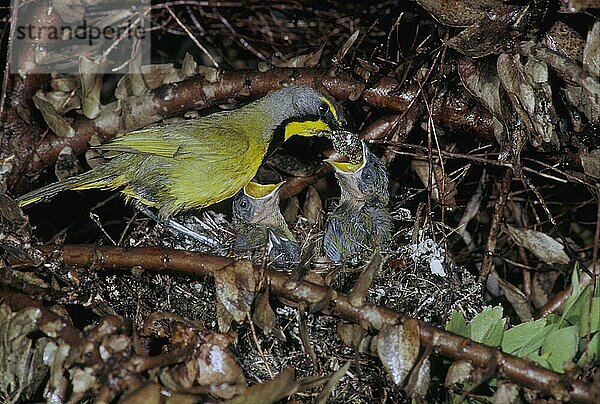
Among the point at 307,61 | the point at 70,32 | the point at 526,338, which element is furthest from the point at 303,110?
the point at 526,338

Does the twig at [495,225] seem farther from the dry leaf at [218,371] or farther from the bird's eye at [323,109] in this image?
the dry leaf at [218,371]

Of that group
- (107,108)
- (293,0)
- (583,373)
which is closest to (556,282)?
(583,373)

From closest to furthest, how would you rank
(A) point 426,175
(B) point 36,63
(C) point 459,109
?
(C) point 459,109 < (A) point 426,175 < (B) point 36,63

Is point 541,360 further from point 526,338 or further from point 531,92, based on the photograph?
point 531,92

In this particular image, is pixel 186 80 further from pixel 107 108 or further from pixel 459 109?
pixel 459 109

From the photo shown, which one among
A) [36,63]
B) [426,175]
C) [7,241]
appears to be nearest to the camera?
[7,241]

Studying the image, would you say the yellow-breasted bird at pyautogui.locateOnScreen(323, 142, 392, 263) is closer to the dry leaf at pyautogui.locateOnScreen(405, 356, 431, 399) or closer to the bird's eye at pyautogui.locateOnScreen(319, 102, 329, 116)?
the bird's eye at pyautogui.locateOnScreen(319, 102, 329, 116)

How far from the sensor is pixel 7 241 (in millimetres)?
1613

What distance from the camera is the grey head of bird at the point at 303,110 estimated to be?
2.16 meters

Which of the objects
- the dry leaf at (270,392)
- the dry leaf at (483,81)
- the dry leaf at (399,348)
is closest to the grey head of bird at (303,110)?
the dry leaf at (483,81)

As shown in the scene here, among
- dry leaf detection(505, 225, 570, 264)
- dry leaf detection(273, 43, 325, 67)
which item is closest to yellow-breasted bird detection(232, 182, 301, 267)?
dry leaf detection(273, 43, 325, 67)

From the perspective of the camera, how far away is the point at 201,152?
7.21ft

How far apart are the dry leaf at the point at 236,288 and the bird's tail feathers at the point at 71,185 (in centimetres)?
96

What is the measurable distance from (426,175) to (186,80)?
76cm
